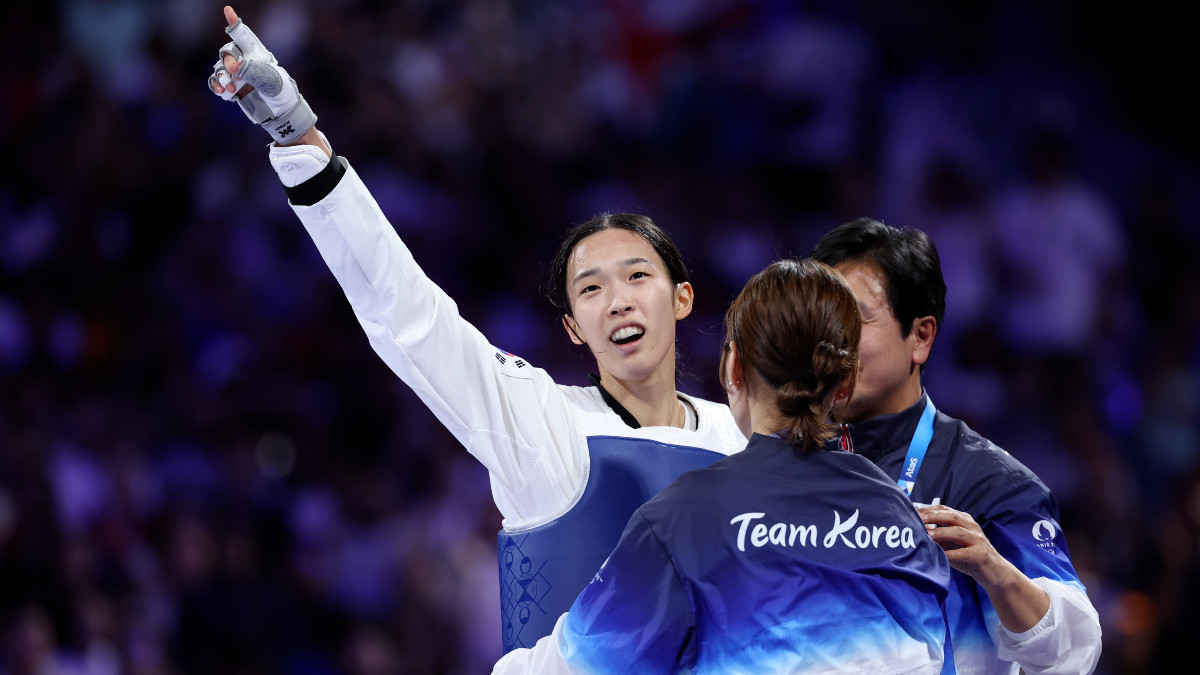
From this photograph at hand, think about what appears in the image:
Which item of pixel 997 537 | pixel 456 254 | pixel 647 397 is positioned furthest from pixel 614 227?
pixel 456 254

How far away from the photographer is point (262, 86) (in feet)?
8.73

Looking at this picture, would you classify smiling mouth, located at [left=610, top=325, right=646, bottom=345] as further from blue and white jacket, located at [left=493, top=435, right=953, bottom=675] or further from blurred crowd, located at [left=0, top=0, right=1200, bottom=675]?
blurred crowd, located at [left=0, top=0, right=1200, bottom=675]

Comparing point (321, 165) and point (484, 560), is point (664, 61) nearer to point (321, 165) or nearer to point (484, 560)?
point (484, 560)

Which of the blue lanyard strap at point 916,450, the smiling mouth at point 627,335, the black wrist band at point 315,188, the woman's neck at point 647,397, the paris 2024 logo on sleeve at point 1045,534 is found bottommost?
the paris 2024 logo on sleeve at point 1045,534

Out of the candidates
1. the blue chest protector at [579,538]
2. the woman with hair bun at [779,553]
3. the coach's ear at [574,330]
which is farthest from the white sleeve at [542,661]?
the coach's ear at [574,330]

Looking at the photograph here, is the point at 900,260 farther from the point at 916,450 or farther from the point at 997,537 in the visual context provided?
the point at 997,537

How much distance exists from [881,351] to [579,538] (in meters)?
0.92

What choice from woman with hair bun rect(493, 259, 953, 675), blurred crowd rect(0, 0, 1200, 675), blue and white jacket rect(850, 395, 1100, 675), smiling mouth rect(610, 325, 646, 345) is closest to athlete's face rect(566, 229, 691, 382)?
smiling mouth rect(610, 325, 646, 345)

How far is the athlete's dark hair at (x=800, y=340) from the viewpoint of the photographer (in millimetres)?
2305

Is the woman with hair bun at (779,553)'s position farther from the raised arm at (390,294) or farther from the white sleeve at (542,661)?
the raised arm at (390,294)

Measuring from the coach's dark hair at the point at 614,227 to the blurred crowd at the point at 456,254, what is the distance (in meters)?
3.27

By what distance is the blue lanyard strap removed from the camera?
3.07m

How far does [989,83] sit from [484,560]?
182 inches

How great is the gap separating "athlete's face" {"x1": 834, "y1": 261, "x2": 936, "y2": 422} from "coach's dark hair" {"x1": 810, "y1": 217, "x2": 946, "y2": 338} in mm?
19
